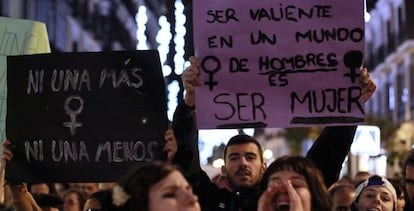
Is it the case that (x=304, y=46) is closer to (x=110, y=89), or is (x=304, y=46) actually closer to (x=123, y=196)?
(x=110, y=89)

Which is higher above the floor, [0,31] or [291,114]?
[0,31]

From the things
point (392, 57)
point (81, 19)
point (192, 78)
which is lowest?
point (192, 78)

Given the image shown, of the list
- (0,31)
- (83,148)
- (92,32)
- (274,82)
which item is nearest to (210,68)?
(274,82)

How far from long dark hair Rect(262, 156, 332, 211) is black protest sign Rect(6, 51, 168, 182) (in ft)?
3.49

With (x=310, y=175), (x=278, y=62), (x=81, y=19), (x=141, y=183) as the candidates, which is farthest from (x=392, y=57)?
(x=141, y=183)

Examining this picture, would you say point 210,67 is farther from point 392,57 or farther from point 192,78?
point 392,57

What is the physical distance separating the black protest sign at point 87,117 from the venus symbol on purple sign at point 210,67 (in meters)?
0.32

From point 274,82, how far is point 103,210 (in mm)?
1553

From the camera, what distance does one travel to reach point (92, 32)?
55375mm

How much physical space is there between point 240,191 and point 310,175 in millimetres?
1075

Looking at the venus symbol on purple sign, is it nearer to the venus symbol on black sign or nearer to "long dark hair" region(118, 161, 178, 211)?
the venus symbol on black sign

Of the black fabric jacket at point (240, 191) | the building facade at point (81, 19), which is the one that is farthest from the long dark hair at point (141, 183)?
the building facade at point (81, 19)

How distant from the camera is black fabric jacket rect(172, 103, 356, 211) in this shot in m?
5.77

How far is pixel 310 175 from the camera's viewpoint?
16.0ft
